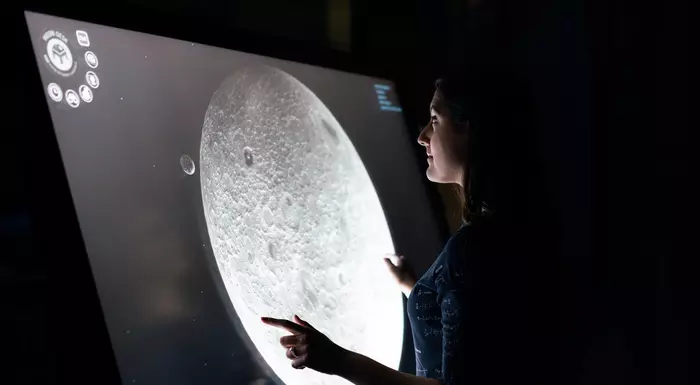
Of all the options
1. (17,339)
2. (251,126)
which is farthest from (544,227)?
(17,339)

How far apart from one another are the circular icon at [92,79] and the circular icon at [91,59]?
0.03 ft

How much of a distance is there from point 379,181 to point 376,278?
19cm

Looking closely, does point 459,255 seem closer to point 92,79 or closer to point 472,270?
point 472,270

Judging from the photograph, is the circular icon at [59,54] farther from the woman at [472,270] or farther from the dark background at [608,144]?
the dark background at [608,144]

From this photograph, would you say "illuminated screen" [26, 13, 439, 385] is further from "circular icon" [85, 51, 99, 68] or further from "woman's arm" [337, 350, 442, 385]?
"woman's arm" [337, 350, 442, 385]

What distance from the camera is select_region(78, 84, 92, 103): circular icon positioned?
70cm

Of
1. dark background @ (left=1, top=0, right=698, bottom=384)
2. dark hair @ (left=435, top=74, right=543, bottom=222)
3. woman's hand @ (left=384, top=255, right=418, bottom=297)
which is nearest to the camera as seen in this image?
dark hair @ (left=435, top=74, right=543, bottom=222)

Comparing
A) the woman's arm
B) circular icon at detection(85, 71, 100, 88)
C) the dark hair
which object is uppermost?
circular icon at detection(85, 71, 100, 88)

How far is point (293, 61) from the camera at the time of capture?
102 cm

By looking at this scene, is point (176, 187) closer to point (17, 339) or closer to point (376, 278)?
point (376, 278)

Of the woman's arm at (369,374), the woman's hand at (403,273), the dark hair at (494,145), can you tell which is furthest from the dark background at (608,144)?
the woman's arm at (369,374)

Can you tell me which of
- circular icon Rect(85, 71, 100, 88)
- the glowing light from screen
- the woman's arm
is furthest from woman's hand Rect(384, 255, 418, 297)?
circular icon Rect(85, 71, 100, 88)

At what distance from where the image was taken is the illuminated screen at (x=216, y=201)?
2.27 ft

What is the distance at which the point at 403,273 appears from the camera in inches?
44.3
